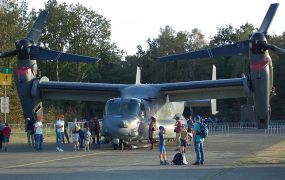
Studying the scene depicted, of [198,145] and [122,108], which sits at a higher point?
[122,108]

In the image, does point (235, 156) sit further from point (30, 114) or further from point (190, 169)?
point (30, 114)

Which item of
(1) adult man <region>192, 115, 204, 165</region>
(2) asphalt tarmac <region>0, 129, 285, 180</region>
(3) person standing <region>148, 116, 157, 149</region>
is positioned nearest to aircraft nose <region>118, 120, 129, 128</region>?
(3) person standing <region>148, 116, 157, 149</region>

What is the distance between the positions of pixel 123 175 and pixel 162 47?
74404 millimetres

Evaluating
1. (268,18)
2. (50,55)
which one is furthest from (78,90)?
(268,18)

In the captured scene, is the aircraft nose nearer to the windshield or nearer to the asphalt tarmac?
the windshield

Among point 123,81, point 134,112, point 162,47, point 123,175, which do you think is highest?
point 162,47

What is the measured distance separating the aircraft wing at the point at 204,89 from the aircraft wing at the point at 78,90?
2827 mm

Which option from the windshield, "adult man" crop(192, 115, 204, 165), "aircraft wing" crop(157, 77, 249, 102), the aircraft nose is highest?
"aircraft wing" crop(157, 77, 249, 102)

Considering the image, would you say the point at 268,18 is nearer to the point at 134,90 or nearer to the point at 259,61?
the point at 259,61

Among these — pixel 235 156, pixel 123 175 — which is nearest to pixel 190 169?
pixel 123 175

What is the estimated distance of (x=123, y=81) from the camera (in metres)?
83.4

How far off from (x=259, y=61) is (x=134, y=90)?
7.21 m

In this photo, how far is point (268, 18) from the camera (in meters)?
27.4

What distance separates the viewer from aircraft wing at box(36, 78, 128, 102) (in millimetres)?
31391
